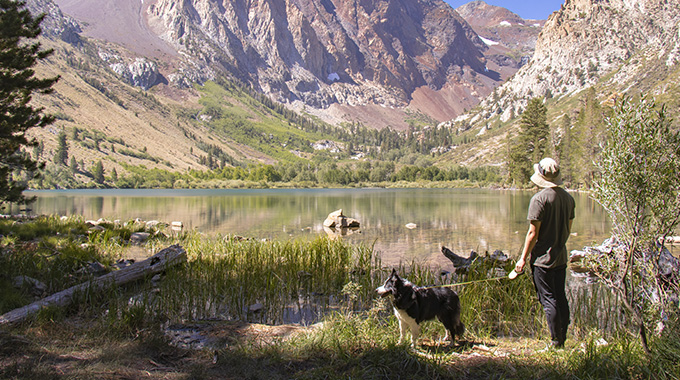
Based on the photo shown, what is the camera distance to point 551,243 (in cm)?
525

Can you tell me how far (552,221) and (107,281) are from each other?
824 cm

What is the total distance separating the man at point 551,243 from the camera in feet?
17.1

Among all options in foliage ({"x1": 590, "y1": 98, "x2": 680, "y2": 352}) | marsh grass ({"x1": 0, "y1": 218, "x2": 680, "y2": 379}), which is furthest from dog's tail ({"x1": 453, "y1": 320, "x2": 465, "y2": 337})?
foliage ({"x1": 590, "y1": 98, "x2": 680, "y2": 352})

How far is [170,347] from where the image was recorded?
17.2ft

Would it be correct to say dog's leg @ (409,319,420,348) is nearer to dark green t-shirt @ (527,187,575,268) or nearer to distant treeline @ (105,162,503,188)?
dark green t-shirt @ (527,187,575,268)

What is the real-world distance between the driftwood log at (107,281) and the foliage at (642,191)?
8.54 m

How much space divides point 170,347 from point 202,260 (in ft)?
18.9

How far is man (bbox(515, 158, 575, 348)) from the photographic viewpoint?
522cm

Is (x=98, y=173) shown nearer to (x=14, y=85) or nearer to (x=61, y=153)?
(x=61, y=153)

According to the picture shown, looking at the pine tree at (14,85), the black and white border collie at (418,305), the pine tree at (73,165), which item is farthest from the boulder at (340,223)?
the pine tree at (73,165)

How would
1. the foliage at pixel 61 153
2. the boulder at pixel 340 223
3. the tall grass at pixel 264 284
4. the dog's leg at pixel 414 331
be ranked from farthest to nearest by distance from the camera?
1. the foliage at pixel 61 153
2. the boulder at pixel 340 223
3. the tall grass at pixel 264 284
4. the dog's leg at pixel 414 331

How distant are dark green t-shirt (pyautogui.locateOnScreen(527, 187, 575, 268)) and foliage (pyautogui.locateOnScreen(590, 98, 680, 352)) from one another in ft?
1.57

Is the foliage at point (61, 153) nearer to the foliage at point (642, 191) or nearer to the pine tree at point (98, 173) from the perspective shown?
the pine tree at point (98, 173)

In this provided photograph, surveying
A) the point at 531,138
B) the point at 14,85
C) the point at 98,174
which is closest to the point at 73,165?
the point at 98,174
